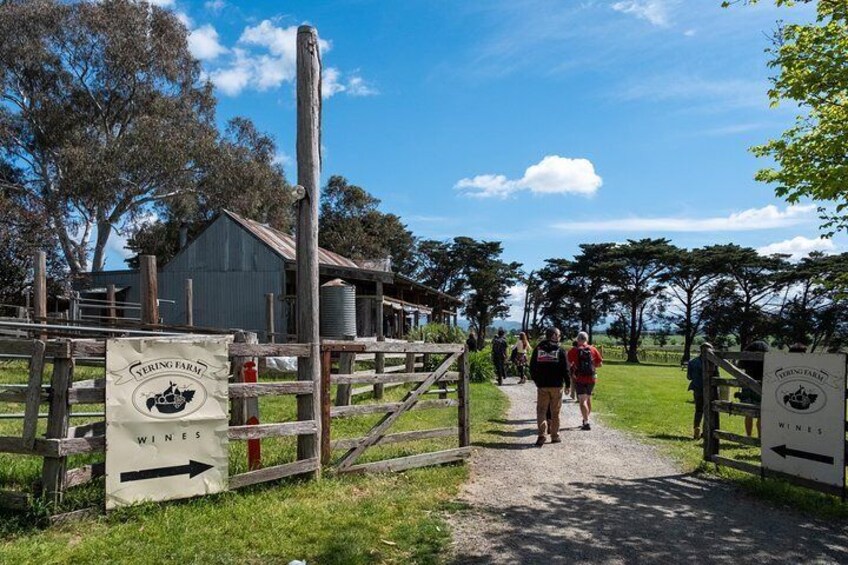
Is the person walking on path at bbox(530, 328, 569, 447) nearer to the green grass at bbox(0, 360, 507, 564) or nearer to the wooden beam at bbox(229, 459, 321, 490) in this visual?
the green grass at bbox(0, 360, 507, 564)

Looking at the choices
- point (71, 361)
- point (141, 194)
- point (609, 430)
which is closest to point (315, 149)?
point (71, 361)

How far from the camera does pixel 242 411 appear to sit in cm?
682

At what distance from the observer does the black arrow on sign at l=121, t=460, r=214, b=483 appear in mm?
5254

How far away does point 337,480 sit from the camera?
6.64 metres

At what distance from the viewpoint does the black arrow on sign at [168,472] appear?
17.2 feet

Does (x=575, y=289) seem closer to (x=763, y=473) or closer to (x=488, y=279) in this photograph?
(x=488, y=279)

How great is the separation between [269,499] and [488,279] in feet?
204

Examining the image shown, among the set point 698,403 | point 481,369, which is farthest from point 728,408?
point 481,369

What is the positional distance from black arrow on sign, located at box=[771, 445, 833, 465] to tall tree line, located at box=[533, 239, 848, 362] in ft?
149

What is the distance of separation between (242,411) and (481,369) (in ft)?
48.9

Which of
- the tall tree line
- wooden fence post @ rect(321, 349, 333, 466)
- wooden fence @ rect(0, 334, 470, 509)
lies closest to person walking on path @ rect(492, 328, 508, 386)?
wooden fence @ rect(0, 334, 470, 509)

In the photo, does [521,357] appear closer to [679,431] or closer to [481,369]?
[481,369]

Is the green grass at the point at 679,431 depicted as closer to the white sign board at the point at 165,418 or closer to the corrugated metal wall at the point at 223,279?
the white sign board at the point at 165,418

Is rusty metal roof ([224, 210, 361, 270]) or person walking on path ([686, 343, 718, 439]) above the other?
rusty metal roof ([224, 210, 361, 270])
